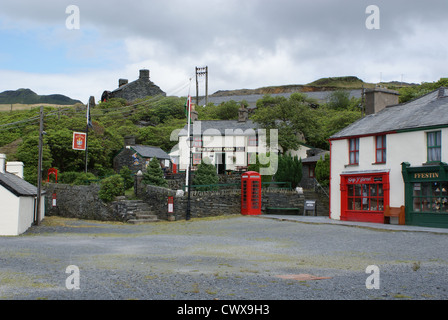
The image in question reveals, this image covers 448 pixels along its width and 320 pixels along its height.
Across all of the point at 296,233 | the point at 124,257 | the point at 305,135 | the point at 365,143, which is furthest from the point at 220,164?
the point at 124,257

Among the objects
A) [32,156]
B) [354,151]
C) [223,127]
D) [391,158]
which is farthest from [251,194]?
[223,127]

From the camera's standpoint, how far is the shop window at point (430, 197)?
2234 centimetres

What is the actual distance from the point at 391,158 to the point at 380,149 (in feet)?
3.45

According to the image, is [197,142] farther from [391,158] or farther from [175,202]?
[391,158]

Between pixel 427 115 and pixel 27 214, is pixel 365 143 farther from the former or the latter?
pixel 27 214

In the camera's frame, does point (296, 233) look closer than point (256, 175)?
Yes

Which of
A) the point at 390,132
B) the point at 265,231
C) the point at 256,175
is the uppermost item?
the point at 390,132

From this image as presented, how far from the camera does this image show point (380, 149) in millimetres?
25688

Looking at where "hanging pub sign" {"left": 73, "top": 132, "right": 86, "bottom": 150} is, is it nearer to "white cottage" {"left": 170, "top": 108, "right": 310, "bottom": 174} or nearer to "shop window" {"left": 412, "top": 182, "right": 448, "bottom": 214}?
"white cottage" {"left": 170, "top": 108, "right": 310, "bottom": 174}

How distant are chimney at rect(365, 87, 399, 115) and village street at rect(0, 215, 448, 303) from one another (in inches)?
454

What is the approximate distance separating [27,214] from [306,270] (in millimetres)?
20234

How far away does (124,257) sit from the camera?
1298 centimetres

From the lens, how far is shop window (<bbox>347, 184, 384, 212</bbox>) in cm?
2538

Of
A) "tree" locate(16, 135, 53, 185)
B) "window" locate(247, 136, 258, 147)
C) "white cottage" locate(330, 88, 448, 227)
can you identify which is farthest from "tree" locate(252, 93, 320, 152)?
"tree" locate(16, 135, 53, 185)
